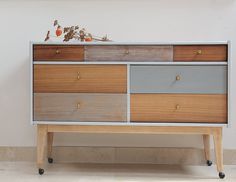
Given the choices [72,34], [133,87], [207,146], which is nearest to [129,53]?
[133,87]

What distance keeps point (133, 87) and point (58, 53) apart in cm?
44

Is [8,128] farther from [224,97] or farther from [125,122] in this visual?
[224,97]

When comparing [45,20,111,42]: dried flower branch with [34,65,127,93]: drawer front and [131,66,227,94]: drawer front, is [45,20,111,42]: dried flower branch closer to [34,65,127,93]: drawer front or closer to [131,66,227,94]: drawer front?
[34,65,127,93]: drawer front

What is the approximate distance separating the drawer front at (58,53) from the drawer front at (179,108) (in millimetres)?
367

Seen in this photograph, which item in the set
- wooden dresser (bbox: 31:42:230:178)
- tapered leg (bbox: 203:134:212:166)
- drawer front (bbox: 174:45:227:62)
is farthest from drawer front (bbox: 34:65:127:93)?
tapered leg (bbox: 203:134:212:166)

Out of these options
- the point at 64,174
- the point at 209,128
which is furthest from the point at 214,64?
the point at 64,174

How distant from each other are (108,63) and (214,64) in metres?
0.55

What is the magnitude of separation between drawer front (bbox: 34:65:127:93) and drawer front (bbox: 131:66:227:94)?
84 millimetres

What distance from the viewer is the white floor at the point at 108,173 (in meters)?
2.01

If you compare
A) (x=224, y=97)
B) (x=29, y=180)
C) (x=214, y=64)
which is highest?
(x=214, y=64)

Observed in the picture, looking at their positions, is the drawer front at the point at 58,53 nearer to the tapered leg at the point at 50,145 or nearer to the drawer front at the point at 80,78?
the drawer front at the point at 80,78

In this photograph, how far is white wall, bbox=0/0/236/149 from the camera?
7.87 ft

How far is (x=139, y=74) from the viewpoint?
6.55 ft

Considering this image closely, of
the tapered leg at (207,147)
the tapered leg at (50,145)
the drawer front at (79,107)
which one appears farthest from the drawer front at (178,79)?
the tapered leg at (50,145)
